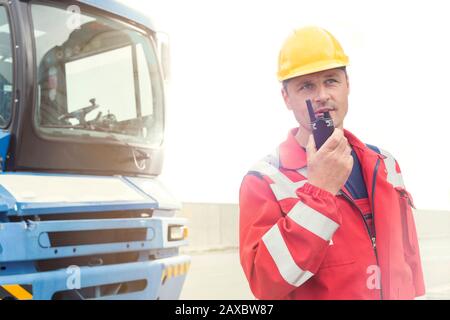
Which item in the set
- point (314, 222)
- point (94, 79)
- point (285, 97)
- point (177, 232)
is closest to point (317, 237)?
point (314, 222)

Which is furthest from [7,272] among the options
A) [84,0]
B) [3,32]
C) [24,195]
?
[84,0]

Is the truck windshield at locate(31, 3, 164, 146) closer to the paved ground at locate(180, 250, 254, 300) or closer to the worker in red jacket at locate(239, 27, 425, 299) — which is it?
the paved ground at locate(180, 250, 254, 300)

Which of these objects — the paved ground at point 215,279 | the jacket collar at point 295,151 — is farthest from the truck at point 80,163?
the jacket collar at point 295,151

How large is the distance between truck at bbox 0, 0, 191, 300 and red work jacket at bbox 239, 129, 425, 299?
124 inches

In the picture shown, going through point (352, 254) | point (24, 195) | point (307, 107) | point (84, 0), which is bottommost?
point (24, 195)

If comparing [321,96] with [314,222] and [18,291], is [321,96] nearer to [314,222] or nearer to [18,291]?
[314,222]

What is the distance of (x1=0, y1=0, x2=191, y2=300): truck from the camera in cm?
417

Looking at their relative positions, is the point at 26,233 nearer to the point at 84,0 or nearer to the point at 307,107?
the point at 84,0

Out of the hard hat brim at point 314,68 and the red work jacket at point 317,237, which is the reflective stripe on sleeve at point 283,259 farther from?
the hard hat brim at point 314,68

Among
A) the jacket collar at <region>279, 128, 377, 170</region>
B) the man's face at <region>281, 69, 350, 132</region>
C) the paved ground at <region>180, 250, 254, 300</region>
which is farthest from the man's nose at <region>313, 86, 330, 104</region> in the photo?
the paved ground at <region>180, 250, 254, 300</region>

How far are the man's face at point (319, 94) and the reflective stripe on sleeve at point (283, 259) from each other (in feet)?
0.84

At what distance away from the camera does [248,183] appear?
4.13 feet

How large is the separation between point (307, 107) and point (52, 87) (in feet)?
12.8
